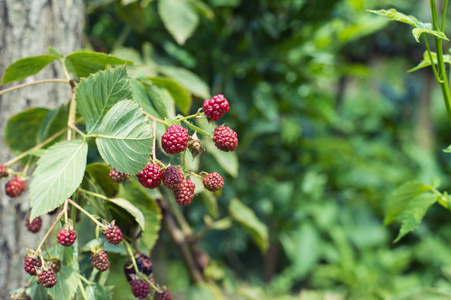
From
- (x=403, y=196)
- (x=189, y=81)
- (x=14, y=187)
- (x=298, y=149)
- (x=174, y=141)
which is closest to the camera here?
(x=174, y=141)

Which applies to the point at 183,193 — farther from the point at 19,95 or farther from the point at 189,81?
the point at 189,81

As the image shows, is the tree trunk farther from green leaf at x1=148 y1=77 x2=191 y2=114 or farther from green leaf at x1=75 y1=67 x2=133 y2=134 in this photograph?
green leaf at x1=75 y1=67 x2=133 y2=134

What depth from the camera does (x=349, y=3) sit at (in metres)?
1.55

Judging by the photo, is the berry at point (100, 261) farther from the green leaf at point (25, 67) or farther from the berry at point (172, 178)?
the green leaf at point (25, 67)

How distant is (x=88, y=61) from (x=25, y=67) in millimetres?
69

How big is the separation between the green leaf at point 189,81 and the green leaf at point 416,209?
18.2 inches

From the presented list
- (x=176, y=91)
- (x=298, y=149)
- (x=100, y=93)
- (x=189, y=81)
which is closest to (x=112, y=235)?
(x=100, y=93)

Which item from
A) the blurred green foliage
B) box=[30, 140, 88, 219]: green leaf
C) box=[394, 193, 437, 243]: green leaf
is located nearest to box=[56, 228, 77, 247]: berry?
box=[30, 140, 88, 219]: green leaf

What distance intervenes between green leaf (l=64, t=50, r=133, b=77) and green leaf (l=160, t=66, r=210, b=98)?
38 cm

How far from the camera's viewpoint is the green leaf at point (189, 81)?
90 cm

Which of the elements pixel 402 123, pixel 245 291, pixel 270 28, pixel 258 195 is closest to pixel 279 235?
pixel 258 195

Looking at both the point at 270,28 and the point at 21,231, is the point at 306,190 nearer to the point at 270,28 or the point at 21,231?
the point at 270,28

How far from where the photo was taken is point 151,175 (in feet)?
1.28

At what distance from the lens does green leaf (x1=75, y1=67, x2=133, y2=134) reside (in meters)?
0.41
